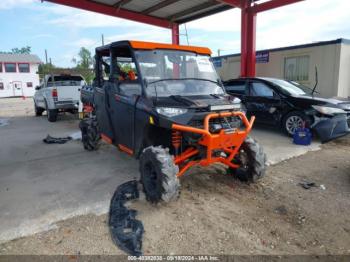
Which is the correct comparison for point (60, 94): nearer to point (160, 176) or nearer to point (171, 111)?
point (171, 111)

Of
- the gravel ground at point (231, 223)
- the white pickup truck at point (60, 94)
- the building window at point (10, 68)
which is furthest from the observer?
the building window at point (10, 68)

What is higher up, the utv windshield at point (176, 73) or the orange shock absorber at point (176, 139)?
the utv windshield at point (176, 73)

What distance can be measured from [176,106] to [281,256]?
6.56 feet

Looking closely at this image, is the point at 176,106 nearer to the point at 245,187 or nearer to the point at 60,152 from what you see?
the point at 245,187

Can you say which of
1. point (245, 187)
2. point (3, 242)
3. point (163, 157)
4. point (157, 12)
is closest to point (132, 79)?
point (163, 157)

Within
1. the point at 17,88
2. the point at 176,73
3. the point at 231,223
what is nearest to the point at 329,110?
the point at 176,73

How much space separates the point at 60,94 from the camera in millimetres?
10805

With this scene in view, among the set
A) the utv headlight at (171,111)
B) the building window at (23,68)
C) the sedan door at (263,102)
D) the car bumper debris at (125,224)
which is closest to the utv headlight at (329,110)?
the sedan door at (263,102)

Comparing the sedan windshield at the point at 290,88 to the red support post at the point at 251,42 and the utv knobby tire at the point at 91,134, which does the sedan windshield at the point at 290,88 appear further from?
the utv knobby tire at the point at 91,134

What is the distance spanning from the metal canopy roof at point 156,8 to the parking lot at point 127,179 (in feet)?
20.9

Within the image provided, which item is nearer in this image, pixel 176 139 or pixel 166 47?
pixel 176 139

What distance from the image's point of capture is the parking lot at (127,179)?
333 cm

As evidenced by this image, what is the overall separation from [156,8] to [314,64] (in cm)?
652

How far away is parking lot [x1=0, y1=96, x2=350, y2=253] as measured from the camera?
3.33m
